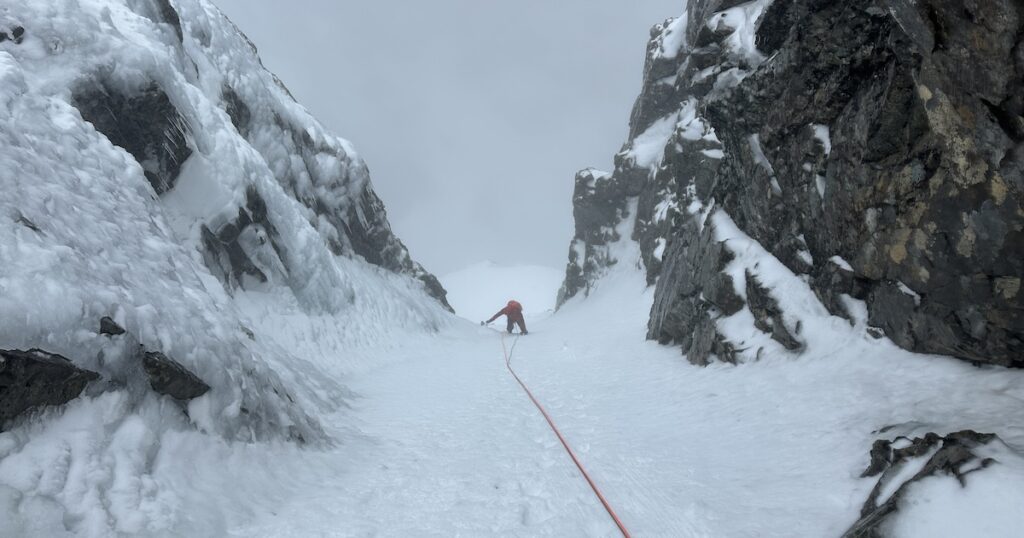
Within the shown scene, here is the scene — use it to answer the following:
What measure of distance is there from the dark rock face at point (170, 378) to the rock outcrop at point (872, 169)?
7.51 m

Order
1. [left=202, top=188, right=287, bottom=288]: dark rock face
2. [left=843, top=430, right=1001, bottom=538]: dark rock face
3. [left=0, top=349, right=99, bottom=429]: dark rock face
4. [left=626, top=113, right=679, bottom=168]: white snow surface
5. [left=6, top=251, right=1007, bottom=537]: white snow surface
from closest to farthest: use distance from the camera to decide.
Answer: [left=0, top=349, right=99, bottom=429]: dark rock face < [left=843, top=430, right=1001, bottom=538]: dark rock face < [left=6, top=251, right=1007, bottom=537]: white snow surface < [left=202, top=188, right=287, bottom=288]: dark rock face < [left=626, top=113, right=679, bottom=168]: white snow surface

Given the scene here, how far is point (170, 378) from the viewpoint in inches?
180

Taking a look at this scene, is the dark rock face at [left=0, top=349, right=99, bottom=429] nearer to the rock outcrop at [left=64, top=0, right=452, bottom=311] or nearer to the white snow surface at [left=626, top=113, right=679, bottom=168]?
the rock outcrop at [left=64, top=0, right=452, bottom=311]

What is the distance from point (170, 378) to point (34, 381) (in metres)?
→ 1.13

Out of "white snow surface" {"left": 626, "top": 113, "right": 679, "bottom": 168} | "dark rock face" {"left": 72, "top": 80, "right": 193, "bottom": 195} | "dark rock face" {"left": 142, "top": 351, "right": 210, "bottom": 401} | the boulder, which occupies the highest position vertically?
"white snow surface" {"left": 626, "top": 113, "right": 679, "bottom": 168}

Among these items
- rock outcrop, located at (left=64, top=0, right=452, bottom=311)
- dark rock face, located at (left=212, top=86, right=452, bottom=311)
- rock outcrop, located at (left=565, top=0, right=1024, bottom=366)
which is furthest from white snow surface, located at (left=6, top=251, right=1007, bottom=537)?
rock outcrop, located at (left=64, top=0, right=452, bottom=311)

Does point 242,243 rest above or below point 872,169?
above

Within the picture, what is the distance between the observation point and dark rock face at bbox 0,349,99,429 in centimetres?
329

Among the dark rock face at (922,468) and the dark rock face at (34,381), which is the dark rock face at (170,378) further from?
the dark rock face at (922,468)

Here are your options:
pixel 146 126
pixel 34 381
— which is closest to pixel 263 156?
pixel 146 126

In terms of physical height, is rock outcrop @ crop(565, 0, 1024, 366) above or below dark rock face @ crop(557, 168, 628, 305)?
below

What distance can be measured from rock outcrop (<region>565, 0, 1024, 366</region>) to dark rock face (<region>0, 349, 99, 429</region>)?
24.9 feet

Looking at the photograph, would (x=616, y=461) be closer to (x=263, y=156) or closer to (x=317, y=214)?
(x=263, y=156)

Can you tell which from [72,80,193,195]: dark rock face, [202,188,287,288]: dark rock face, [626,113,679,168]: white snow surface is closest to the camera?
[72,80,193,195]: dark rock face
